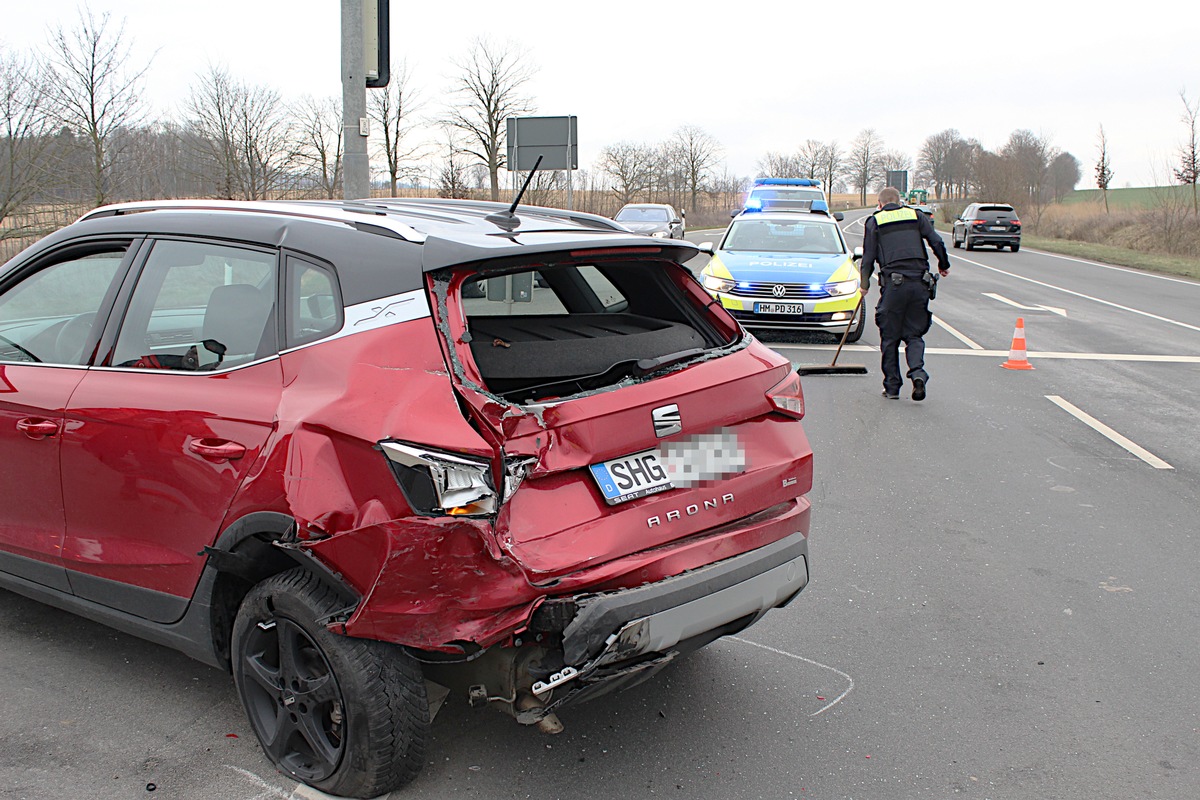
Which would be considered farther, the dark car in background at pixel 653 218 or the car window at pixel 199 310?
the dark car in background at pixel 653 218

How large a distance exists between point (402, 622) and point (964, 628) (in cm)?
268

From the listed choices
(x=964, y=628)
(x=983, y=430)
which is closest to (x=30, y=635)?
(x=964, y=628)

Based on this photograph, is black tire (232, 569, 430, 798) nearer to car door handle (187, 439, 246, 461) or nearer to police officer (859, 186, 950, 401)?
car door handle (187, 439, 246, 461)

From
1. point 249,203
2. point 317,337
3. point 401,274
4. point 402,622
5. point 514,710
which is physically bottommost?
point 514,710

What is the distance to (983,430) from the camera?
8.10 m

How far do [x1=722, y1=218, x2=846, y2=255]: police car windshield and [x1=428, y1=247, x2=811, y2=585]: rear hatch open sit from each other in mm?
10256

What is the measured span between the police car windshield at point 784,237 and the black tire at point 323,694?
1139cm

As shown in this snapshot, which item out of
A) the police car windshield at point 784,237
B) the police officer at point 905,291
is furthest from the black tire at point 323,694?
the police car windshield at point 784,237

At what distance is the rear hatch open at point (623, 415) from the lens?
2652 millimetres

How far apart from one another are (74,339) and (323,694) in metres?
1.74

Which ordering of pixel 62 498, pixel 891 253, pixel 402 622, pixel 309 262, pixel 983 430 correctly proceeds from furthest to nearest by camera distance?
1. pixel 891 253
2. pixel 983 430
3. pixel 62 498
4. pixel 309 262
5. pixel 402 622

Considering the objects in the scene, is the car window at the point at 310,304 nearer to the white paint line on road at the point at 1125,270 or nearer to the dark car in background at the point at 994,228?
the white paint line on road at the point at 1125,270

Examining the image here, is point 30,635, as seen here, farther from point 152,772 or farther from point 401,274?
point 401,274

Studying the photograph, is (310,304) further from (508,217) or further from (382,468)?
(508,217)
